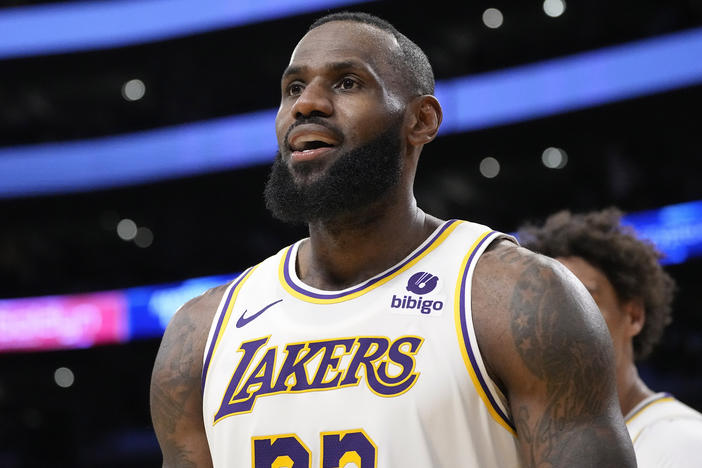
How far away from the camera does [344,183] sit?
8.15 feet

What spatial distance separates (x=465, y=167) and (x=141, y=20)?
22.6ft

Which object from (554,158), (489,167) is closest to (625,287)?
(554,158)

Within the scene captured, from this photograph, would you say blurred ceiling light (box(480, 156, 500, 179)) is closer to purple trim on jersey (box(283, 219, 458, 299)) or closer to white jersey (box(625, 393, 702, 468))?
white jersey (box(625, 393, 702, 468))

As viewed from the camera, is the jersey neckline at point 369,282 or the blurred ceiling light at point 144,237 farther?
the blurred ceiling light at point 144,237

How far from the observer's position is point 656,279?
12.5 feet

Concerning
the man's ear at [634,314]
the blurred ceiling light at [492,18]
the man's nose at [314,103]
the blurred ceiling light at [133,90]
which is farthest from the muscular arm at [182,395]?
the blurred ceiling light at [133,90]

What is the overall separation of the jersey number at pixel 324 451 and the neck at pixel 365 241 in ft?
1.59

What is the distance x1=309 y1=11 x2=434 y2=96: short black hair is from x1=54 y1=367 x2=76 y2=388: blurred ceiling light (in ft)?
59.2

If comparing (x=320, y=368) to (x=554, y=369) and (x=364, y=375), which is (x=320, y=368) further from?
(x=554, y=369)

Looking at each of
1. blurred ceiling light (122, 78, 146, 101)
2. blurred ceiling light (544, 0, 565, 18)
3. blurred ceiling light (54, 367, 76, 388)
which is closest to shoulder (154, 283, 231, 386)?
blurred ceiling light (544, 0, 565, 18)

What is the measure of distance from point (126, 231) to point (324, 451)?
1805 centimetres

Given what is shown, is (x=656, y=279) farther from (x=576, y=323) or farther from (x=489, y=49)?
(x=489, y=49)

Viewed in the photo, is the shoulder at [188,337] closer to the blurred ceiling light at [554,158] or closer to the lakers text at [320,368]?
the lakers text at [320,368]

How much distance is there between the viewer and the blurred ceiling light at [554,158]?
16.5 metres
